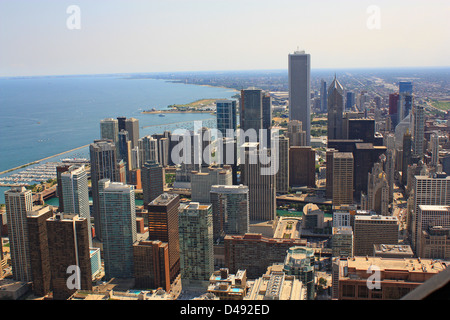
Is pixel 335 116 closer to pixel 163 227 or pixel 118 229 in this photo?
pixel 163 227

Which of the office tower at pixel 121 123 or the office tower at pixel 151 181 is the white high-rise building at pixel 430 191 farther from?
the office tower at pixel 121 123

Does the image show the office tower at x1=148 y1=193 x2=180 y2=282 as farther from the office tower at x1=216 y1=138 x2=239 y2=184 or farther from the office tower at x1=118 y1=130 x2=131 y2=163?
the office tower at x1=118 y1=130 x2=131 y2=163

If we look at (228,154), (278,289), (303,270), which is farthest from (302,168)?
(278,289)

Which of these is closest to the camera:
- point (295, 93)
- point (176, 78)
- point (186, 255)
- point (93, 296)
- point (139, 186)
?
point (93, 296)

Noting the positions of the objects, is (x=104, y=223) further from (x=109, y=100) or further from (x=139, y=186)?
(x=109, y=100)

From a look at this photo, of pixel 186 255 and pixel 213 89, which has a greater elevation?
pixel 213 89

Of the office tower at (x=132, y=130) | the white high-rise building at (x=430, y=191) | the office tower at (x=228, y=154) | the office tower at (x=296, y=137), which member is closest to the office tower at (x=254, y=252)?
the white high-rise building at (x=430, y=191)
